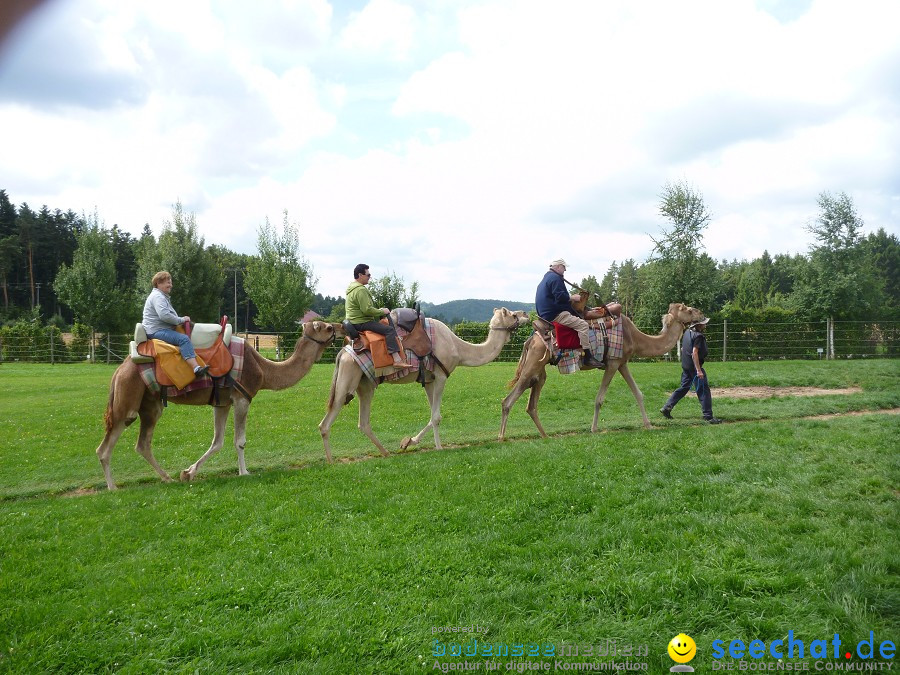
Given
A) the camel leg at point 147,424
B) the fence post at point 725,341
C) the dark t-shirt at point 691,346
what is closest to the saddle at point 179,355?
the camel leg at point 147,424

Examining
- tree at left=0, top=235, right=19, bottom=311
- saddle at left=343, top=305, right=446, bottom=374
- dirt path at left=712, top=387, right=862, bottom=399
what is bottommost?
dirt path at left=712, top=387, right=862, bottom=399

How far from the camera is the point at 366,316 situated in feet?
31.8

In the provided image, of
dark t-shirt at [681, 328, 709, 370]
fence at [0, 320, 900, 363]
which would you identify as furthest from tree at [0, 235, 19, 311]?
dark t-shirt at [681, 328, 709, 370]

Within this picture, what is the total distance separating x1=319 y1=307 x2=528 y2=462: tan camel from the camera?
9.64 m

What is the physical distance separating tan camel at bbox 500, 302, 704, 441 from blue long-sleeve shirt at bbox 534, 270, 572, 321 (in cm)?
64

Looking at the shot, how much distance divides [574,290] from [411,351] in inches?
150

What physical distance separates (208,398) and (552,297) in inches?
253

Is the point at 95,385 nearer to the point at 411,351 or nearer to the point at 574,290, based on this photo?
the point at 411,351

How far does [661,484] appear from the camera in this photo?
6.60 metres

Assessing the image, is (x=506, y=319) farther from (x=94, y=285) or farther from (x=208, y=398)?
(x=94, y=285)

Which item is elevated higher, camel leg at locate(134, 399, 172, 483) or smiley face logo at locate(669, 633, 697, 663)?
camel leg at locate(134, 399, 172, 483)

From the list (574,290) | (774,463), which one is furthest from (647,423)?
(774,463)

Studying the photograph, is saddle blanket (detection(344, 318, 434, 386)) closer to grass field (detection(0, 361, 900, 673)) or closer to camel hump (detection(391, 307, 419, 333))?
camel hump (detection(391, 307, 419, 333))

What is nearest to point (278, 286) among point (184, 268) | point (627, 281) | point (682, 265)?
point (184, 268)
